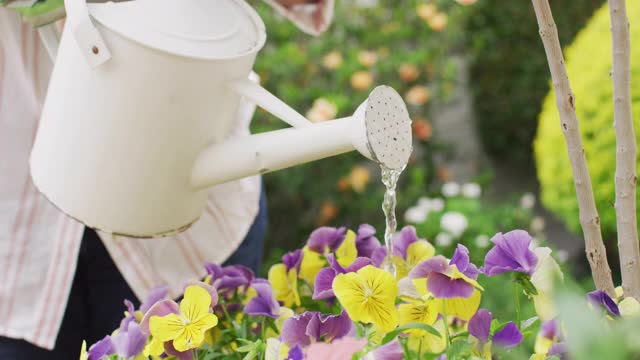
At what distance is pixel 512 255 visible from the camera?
27.5 inches

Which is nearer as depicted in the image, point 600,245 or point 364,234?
point 600,245

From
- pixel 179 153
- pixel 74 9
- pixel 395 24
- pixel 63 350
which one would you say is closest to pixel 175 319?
pixel 179 153

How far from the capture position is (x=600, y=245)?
0.72 m

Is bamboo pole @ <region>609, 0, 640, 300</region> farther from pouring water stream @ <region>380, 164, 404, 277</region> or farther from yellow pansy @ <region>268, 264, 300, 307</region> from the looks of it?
yellow pansy @ <region>268, 264, 300, 307</region>

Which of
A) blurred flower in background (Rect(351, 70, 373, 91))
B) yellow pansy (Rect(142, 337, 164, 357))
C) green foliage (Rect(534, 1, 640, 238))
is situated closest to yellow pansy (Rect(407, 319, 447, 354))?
yellow pansy (Rect(142, 337, 164, 357))

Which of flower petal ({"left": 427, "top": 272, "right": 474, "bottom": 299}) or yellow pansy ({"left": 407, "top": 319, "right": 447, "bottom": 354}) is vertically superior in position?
flower petal ({"left": 427, "top": 272, "right": 474, "bottom": 299})

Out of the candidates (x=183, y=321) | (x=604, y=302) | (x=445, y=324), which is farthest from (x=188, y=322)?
(x=604, y=302)

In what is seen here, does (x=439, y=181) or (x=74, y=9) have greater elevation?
(x=74, y=9)

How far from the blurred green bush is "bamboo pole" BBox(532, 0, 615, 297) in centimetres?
202

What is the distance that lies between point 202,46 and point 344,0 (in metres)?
2.66

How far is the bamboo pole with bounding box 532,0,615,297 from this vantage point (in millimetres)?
695

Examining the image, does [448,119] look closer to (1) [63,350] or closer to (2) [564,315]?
(1) [63,350]

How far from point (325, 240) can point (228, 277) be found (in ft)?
0.35

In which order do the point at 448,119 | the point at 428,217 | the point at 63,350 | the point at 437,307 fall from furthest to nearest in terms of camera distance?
the point at 448,119 < the point at 428,217 < the point at 63,350 < the point at 437,307
